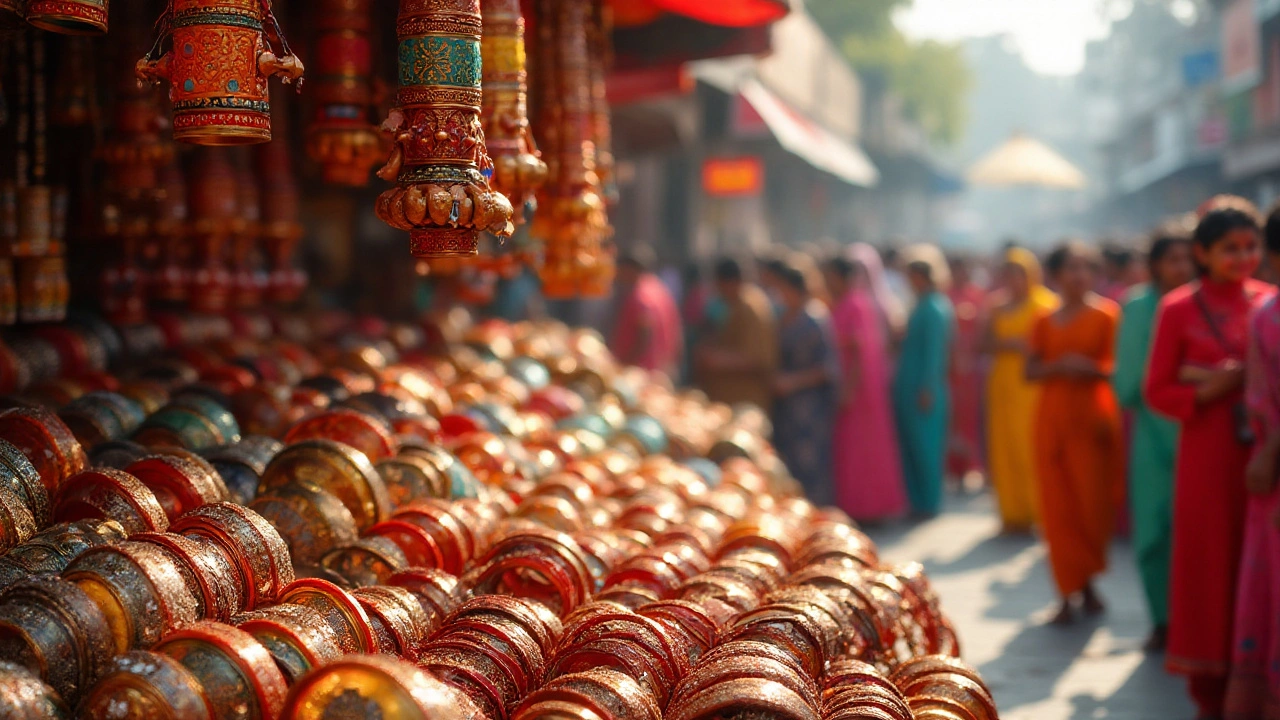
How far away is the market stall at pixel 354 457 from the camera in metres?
2.13

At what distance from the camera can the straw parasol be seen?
14.6 meters

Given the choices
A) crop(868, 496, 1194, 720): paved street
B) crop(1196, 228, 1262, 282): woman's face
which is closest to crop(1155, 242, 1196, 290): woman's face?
crop(1196, 228, 1262, 282): woman's face

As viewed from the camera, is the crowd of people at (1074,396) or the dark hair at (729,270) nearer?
the crowd of people at (1074,396)

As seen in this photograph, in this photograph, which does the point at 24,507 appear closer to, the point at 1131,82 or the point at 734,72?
the point at 734,72

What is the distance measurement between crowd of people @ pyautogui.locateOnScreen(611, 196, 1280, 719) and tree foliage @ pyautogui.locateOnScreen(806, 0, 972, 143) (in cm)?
1925

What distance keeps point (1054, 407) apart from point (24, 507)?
4.84 meters

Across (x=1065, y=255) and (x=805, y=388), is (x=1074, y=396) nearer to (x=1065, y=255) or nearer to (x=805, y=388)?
(x=1065, y=255)

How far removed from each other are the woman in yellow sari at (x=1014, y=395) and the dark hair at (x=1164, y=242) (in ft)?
8.29

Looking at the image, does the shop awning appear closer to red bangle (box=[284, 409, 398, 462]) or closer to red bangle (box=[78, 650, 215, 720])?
red bangle (box=[284, 409, 398, 462])

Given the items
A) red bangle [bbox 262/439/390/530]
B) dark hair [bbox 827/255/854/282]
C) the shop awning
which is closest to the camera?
red bangle [bbox 262/439/390/530]

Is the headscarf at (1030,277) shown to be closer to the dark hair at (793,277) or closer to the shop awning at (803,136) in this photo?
the dark hair at (793,277)

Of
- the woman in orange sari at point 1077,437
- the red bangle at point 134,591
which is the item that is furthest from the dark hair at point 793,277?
the red bangle at point 134,591

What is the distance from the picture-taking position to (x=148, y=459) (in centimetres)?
279

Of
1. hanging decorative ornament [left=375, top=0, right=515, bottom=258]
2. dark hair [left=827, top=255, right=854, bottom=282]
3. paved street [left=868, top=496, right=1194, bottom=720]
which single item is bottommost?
paved street [left=868, top=496, right=1194, bottom=720]
